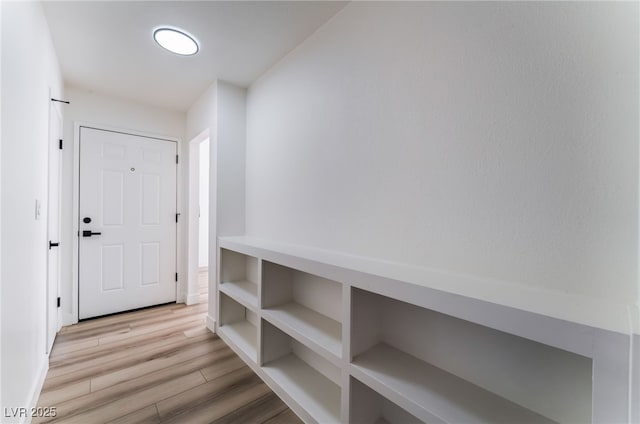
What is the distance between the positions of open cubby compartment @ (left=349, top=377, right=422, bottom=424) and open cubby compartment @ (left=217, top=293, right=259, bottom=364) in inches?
39.4

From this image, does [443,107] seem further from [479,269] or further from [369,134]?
[479,269]

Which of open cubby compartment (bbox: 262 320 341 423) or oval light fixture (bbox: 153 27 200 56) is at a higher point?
oval light fixture (bbox: 153 27 200 56)

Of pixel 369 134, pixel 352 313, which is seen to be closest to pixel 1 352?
pixel 352 313

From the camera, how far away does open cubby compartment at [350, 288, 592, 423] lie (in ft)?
2.88

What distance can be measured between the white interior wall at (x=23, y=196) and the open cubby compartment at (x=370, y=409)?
145 centimetres

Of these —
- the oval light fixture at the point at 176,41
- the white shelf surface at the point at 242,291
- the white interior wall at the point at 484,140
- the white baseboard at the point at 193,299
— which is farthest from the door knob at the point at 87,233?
the white interior wall at the point at 484,140

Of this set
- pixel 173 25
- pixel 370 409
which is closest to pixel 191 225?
pixel 173 25

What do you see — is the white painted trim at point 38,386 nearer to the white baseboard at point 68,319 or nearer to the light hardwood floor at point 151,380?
the light hardwood floor at point 151,380

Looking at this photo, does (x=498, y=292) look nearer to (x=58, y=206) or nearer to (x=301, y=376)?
(x=301, y=376)

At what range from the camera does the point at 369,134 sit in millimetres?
1468

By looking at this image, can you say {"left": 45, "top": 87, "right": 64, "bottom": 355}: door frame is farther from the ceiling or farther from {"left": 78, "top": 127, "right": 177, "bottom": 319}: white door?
the ceiling

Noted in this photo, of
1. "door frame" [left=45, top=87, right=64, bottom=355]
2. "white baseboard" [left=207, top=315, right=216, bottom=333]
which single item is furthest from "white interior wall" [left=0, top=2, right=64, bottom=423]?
"white baseboard" [left=207, top=315, right=216, bottom=333]

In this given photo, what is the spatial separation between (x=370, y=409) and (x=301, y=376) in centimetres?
57

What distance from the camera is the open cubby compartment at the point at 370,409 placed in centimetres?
121
